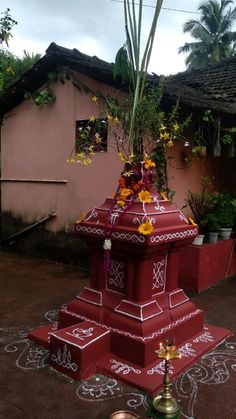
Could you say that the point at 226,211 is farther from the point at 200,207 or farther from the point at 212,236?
the point at 212,236

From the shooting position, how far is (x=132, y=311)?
3242 mm

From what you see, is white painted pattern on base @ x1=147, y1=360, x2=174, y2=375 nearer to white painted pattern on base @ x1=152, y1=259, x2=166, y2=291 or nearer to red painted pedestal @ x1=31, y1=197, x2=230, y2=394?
red painted pedestal @ x1=31, y1=197, x2=230, y2=394

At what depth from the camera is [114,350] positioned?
3.23 meters

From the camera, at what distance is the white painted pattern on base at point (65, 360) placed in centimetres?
298

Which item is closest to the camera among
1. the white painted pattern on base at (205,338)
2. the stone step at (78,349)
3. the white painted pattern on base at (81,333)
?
the stone step at (78,349)

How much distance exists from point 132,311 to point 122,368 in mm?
462

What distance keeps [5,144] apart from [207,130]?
4.26 m

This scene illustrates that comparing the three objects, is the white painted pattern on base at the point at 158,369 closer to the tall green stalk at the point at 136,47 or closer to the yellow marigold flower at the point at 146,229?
the yellow marigold flower at the point at 146,229

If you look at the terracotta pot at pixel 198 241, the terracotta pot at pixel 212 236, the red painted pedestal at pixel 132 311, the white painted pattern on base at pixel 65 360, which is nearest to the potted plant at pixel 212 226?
the terracotta pot at pixel 212 236

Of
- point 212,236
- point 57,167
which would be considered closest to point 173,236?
point 212,236

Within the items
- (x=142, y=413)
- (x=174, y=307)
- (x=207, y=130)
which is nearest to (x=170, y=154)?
(x=207, y=130)

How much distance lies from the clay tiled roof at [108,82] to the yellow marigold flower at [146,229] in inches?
92.5

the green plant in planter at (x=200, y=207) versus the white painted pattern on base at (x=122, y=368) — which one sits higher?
the green plant in planter at (x=200, y=207)

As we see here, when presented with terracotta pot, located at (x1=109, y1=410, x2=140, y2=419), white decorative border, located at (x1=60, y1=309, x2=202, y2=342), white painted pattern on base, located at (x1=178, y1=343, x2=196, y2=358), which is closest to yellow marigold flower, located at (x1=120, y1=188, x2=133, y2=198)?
white decorative border, located at (x1=60, y1=309, x2=202, y2=342)
